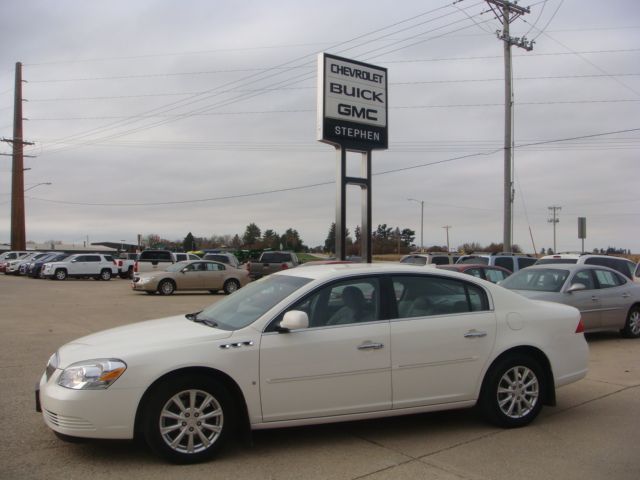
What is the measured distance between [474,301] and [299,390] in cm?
195

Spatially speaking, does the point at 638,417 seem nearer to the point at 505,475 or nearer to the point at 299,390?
the point at 505,475

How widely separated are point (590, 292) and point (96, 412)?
941 centimetres

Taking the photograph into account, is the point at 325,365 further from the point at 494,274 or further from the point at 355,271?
the point at 494,274

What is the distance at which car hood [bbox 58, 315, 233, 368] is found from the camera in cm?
461

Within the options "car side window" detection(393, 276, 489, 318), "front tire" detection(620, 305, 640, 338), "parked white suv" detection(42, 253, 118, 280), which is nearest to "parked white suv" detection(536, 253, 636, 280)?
"front tire" detection(620, 305, 640, 338)

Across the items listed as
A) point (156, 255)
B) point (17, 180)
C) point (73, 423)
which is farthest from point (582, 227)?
point (17, 180)

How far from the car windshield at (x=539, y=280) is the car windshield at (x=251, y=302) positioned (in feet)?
22.7

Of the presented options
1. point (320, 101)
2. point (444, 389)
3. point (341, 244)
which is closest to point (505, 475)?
point (444, 389)

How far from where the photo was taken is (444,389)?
532 cm

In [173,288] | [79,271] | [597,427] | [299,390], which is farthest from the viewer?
[79,271]

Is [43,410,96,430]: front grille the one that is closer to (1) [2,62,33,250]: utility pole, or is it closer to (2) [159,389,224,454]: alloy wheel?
(2) [159,389,224,454]: alloy wheel

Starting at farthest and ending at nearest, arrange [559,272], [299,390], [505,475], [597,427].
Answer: [559,272] → [597,427] → [299,390] → [505,475]

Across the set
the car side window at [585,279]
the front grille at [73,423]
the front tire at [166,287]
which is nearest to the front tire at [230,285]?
the front tire at [166,287]

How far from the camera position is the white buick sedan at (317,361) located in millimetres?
4492
